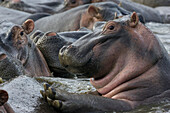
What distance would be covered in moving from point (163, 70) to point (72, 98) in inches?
36.8

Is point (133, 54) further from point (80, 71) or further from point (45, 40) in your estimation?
point (45, 40)

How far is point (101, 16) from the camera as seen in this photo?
→ 8891mm

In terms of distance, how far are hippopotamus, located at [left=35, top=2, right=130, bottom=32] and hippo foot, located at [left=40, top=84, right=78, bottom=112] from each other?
222 inches

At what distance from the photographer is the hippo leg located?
9.87ft

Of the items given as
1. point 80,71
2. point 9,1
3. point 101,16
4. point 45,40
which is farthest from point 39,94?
point 9,1

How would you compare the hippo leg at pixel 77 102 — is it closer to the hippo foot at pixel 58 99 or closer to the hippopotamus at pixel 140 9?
the hippo foot at pixel 58 99

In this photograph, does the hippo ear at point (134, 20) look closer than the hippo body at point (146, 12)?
Yes

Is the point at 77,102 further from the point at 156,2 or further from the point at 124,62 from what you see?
the point at 156,2

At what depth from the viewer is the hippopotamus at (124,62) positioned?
357 centimetres

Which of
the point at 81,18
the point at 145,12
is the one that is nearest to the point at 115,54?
the point at 81,18

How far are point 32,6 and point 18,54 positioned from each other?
8458mm

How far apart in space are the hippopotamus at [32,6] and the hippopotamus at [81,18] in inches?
124

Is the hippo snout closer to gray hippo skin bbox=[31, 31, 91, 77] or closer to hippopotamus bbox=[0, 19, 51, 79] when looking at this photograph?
hippopotamus bbox=[0, 19, 51, 79]

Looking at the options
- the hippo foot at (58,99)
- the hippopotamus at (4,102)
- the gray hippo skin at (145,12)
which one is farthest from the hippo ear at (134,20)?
the gray hippo skin at (145,12)
